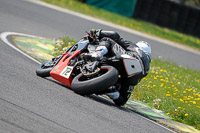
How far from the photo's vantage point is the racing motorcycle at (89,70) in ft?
20.7

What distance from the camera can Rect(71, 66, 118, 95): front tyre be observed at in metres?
6.25

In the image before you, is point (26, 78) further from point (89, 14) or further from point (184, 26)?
point (184, 26)

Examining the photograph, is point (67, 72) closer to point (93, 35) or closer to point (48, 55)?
point (93, 35)

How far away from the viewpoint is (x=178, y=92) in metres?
9.55

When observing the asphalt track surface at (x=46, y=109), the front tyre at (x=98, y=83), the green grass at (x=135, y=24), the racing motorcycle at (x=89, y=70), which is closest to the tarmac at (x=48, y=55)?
the asphalt track surface at (x=46, y=109)

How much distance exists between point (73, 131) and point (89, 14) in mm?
17296

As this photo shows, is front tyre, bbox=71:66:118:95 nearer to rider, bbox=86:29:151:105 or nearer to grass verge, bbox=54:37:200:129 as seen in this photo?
rider, bbox=86:29:151:105

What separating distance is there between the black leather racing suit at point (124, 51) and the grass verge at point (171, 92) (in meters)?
1.20

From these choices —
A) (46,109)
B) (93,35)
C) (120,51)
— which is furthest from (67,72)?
(46,109)

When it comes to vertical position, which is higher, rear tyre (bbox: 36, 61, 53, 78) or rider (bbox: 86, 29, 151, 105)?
rider (bbox: 86, 29, 151, 105)

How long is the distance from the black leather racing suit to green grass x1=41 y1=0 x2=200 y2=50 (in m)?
14.5

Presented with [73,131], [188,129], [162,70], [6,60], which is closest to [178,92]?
[162,70]

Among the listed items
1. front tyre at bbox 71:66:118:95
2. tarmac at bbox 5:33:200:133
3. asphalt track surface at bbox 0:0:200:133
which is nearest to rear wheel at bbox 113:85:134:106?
asphalt track surface at bbox 0:0:200:133

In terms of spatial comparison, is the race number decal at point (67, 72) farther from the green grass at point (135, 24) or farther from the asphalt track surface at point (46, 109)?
the green grass at point (135, 24)
